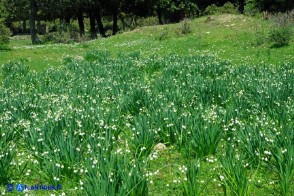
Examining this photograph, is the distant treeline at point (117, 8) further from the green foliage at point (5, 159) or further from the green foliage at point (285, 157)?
the green foliage at point (285, 157)

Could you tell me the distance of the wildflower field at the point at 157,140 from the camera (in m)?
4.28

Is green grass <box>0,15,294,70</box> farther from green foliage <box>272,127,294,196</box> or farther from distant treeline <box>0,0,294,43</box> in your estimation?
distant treeline <box>0,0,294,43</box>

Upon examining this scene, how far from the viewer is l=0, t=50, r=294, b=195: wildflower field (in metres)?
4.28

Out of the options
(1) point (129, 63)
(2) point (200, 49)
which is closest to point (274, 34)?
(2) point (200, 49)

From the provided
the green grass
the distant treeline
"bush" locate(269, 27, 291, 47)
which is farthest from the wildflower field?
the distant treeline

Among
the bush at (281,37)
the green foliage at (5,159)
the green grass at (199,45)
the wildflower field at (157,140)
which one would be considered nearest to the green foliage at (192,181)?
the wildflower field at (157,140)

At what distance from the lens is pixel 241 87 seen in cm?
849

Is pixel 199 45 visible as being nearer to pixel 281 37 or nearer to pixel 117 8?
pixel 281 37

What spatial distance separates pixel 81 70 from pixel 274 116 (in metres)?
7.18

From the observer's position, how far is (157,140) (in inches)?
246

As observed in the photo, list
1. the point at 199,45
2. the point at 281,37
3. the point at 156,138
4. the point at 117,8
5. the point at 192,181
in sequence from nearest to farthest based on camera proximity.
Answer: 1. the point at 192,181
2. the point at 156,138
3. the point at 281,37
4. the point at 199,45
5. the point at 117,8

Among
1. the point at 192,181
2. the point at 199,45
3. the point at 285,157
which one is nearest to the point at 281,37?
the point at 199,45

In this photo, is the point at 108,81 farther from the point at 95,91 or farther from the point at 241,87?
the point at 241,87

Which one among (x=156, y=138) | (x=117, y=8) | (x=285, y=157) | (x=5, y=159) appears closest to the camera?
(x=285, y=157)
